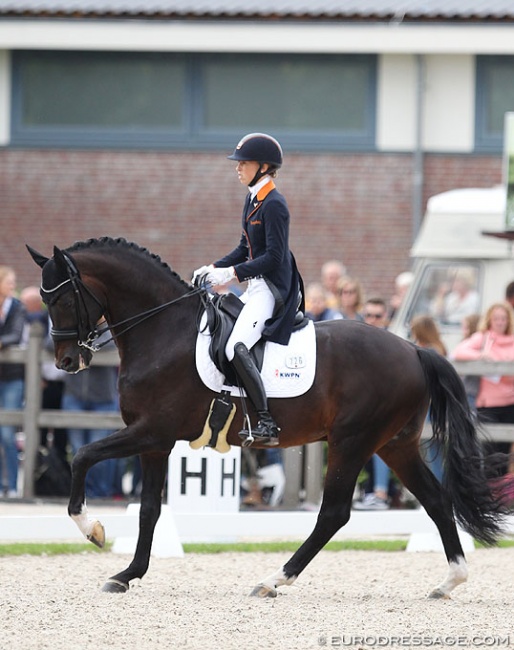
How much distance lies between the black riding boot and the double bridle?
0.53 m

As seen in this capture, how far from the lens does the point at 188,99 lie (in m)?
19.5

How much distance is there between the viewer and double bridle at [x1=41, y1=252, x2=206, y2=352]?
7938mm

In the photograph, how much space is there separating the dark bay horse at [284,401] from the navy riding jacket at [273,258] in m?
0.31

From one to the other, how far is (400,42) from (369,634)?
43.6 feet

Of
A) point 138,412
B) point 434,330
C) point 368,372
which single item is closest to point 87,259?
point 138,412

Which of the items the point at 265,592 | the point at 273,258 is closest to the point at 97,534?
the point at 265,592

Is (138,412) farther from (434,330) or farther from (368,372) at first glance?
(434,330)

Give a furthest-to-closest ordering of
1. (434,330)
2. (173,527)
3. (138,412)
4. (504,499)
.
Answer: (434,330) → (173,527) → (504,499) → (138,412)

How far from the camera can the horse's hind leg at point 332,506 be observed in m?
8.03

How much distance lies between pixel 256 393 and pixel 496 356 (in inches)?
209

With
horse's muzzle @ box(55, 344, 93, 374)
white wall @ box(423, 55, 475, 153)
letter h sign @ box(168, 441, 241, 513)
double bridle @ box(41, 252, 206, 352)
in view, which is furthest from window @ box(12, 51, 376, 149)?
horse's muzzle @ box(55, 344, 93, 374)

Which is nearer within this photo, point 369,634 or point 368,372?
point 369,634

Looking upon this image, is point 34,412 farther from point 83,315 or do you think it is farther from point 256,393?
point 256,393

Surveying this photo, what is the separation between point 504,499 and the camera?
8.45 meters
